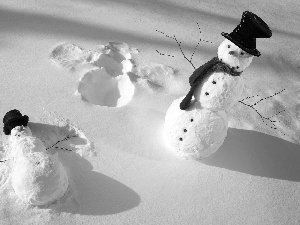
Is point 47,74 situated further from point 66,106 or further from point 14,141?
point 14,141

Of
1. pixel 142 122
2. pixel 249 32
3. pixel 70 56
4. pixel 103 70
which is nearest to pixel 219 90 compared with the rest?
pixel 249 32

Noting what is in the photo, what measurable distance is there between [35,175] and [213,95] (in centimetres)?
87

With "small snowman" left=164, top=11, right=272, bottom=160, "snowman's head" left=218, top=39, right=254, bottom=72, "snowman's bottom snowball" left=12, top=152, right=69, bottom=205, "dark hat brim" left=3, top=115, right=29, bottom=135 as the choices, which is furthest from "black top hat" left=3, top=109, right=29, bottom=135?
"snowman's head" left=218, top=39, right=254, bottom=72

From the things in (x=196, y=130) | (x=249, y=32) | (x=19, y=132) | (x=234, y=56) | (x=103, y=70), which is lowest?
(x=19, y=132)

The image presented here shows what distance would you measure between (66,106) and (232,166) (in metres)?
1.03

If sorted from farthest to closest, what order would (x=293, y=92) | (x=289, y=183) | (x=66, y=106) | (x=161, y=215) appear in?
(x=293, y=92) < (x=66, y=106) < (x=289, y=183) < (x=161, y=215)

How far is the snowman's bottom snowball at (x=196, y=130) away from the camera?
1688 mm

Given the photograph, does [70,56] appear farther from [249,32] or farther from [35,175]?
[249,32]

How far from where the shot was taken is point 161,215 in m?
1.70

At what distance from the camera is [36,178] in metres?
1.52

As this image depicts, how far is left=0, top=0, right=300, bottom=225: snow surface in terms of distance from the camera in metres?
1.73

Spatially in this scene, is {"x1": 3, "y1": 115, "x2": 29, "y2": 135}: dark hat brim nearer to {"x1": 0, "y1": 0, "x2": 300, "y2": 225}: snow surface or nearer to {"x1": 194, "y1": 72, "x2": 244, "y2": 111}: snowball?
{"x1": 0, "y1": 0, "x2": 300, "y2": 225}: snow surface

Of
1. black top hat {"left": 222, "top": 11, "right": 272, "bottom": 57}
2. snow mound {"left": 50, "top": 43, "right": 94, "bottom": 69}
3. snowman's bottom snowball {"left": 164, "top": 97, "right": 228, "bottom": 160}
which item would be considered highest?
black top hat {"left": 222, "top": 11, "right": 272, "bottom": 57}

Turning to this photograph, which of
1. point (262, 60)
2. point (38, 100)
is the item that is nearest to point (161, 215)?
point (38, 100)
